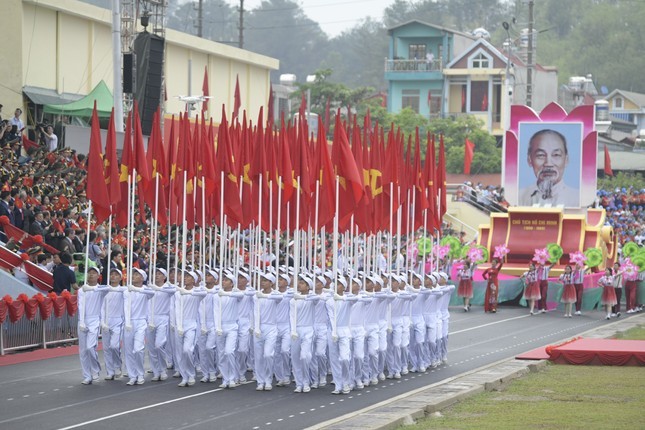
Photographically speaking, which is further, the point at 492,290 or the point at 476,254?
the point at 476,254

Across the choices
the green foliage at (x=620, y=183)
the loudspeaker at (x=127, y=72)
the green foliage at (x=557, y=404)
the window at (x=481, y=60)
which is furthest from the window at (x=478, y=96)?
the green foliage at (x=557, y=404)

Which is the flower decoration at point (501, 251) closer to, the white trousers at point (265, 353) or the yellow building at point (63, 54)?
the yellow building at point (63, 54)

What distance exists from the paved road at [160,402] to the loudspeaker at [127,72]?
377 inches

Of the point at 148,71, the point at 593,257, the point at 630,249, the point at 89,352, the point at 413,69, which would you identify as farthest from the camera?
the point at 413,69

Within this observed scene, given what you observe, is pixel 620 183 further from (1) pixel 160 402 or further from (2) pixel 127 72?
(1) pixel 160 402

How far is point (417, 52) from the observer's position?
7612 centimetres

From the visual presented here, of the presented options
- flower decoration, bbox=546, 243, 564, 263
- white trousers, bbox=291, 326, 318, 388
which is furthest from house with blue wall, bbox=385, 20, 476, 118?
white trousers, bbox=291, 326, 318, 388

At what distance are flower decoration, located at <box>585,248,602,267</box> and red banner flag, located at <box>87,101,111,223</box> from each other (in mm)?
19226

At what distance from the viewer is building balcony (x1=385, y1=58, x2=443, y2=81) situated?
7362cm

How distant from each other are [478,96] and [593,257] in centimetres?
3836

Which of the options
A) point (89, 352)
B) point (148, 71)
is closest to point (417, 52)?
point (148, 71)

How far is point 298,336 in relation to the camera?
59.5 ft

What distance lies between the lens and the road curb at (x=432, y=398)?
14602 millimetres

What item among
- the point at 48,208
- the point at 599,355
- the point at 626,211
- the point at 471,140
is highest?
the point at 471,140
